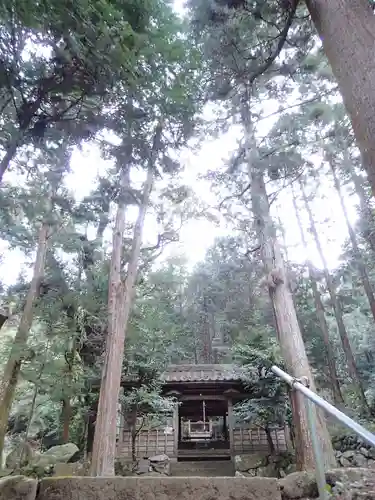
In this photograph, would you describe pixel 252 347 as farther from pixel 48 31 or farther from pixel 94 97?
pixel 48 31

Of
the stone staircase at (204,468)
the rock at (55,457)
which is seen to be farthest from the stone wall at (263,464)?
the rock at (55,457)

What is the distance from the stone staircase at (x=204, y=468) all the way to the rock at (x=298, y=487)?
8.62 m

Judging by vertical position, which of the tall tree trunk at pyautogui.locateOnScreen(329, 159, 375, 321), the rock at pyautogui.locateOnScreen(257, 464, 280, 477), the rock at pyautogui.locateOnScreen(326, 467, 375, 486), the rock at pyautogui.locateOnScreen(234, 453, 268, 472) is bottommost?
the rock at pyautogui.locateOnScreen(257, 464, 280, 477)

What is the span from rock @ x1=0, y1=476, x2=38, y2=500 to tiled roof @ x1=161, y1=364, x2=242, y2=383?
27.1 feet

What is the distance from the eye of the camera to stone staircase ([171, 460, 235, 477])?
33.2ft

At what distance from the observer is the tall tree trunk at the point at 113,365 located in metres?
5.10

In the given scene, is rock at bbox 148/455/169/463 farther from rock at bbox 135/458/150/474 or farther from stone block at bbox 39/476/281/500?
stone block at bbox 39/476/281/500

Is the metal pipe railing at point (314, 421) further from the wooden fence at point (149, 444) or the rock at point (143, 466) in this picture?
the wooden fence at point (149, 444)

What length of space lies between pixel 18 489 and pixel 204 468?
9795 millimetres

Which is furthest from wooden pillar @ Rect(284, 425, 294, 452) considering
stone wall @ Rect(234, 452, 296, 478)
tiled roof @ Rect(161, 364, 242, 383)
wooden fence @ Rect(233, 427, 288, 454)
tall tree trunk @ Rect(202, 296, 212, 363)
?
tall tree trunk @ Rect(202, 296, 212, 363)

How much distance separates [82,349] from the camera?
9.34 meters

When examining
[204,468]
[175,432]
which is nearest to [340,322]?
[204,468]

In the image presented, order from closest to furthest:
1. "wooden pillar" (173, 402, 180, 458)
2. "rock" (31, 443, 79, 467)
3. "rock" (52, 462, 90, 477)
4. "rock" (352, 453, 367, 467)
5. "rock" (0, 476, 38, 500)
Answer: "rock" (0, 476, 38, 500), "rock" (52, 462, 90, 477), "rock" (31, 443, 79, 467), "rock" (352, 453, 367, 467), "wooden pillar" (173, 402, 180, 458)

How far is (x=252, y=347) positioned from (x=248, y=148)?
16.7 feet
